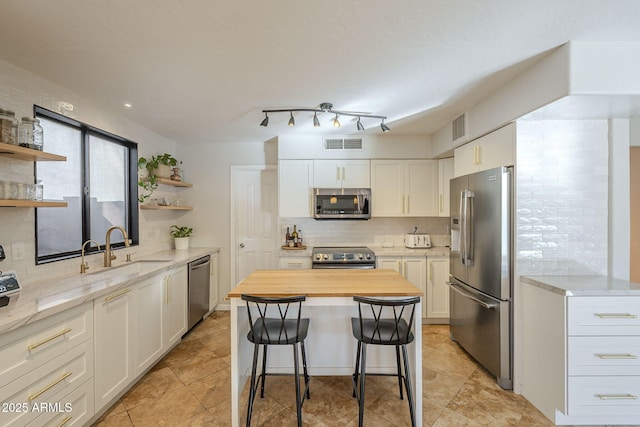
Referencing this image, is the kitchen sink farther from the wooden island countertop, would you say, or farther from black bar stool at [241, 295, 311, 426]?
black bar stool at [241, 295, 311, 426]

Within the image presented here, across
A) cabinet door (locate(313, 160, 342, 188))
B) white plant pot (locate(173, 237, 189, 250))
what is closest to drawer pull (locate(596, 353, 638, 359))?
cabinet door (locate(313, 160, 342, 188))

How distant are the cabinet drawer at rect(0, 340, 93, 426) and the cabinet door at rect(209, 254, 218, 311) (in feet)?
7.20

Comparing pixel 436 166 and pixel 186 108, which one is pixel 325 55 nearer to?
pixel 186 108

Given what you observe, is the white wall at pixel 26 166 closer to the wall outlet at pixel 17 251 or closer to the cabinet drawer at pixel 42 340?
the wall outlet at pixel 17 251

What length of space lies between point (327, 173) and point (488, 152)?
1947mm

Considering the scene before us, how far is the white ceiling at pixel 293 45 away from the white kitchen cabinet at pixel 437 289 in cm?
194

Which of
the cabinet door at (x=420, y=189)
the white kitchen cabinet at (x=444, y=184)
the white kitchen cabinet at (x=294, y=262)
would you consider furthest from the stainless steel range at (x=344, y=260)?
the white kitchen cabinet at (x=444, y=184)

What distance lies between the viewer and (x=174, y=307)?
9.93 ft

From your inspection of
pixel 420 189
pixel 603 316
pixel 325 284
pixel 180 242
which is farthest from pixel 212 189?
pixel 603 316

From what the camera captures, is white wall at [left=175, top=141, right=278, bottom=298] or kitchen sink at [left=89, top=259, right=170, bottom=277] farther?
white wall at [left=175, top=141, right=278, bottom=298]

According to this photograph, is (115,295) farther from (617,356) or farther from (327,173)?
(617,356)

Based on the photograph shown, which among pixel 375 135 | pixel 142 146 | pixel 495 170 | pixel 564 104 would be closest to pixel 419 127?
pixel 375 135

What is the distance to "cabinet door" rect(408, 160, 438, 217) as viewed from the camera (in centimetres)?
397

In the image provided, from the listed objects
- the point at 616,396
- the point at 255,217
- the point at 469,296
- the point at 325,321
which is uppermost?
the point at 255,217
